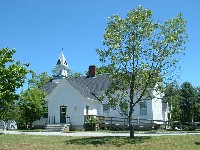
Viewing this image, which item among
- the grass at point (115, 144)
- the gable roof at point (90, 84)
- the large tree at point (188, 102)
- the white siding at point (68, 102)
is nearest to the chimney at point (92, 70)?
the gable roof at point (90, 84)

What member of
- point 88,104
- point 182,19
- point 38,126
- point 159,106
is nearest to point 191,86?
point 159,106

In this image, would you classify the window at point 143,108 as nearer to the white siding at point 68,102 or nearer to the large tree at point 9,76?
the white siding at point 68,102

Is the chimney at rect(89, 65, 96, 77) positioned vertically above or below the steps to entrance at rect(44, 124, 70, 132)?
above

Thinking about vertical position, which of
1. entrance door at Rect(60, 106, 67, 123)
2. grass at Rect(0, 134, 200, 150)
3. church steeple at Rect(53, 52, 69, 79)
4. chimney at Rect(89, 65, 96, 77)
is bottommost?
grass at Rect(0, 134, 200, 150)

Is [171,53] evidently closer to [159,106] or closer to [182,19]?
[182,19]

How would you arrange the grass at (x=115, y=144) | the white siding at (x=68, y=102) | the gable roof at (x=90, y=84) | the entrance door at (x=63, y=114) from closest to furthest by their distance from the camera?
the grass at (x=115, y=144) → the white siding at (x=68, y=102) → the entrance door at (x=63, y=114) → the gable roof at (x=90, y=84)

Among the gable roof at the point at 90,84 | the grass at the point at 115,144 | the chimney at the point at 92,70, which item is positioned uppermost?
the chimney at the point at 92,70

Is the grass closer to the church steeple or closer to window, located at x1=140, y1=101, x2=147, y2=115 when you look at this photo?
window, located at x1=140, y1=101, x2=147, y2=115

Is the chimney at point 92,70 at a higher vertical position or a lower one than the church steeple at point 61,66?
lower

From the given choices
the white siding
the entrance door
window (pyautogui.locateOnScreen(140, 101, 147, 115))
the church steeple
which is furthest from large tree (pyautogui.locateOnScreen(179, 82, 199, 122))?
the entrance door

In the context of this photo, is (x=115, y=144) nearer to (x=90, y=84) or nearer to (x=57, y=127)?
(x=57, y=127)

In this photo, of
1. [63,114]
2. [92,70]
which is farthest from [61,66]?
[63,114]

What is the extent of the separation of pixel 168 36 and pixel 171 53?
1.22m

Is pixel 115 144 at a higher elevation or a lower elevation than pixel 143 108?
lower
